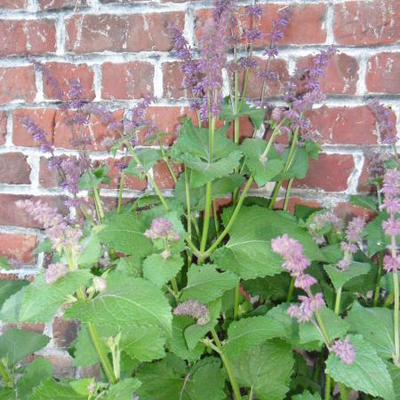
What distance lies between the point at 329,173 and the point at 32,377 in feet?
2.32

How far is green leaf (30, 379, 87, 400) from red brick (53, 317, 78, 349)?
53 cm

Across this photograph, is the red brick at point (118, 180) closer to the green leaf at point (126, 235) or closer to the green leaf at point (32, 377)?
the green leaf at point (126, 235)

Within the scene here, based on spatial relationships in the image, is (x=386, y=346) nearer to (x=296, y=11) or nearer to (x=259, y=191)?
(x=259, y=191)

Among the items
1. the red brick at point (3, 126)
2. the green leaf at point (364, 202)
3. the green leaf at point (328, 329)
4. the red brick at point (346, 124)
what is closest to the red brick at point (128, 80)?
the red brick at point (3, 126)

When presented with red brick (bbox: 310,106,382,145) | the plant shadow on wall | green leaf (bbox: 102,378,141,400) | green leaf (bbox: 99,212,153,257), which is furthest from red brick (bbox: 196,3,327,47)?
green leaf (bbox: 102,378,141,400)

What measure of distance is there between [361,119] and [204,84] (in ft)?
1.28

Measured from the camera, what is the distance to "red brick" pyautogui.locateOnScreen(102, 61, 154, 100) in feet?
3.52

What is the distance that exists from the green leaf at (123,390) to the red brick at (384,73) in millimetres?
716

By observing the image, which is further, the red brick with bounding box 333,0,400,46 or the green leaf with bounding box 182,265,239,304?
the red brick with bounding box 333,0,400,46

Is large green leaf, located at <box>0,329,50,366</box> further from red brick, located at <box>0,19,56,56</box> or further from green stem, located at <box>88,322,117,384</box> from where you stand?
red brick, located at <box>0,19,56,56</box>

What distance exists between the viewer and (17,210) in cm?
118

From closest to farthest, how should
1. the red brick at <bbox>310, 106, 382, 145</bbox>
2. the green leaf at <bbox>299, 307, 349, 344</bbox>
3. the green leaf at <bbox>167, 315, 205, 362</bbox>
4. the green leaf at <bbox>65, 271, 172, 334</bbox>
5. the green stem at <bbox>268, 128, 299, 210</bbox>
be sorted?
the green leaf at <bbox>65, 271, 172, 334</bbox> → the green leaf at <bbox>299, 307, 349, 344</bbox> → the green leaf at <bbox>167, 315, 205, 362</bbox> → the green stem at <bbox>268, 128, 299, 210</bbox> → the red brick at <bbox>310, 106, 382, 145</bbox>

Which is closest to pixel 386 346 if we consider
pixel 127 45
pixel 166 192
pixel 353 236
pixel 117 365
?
pixel 353 236

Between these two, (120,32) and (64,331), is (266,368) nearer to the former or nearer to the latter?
(64,331)
